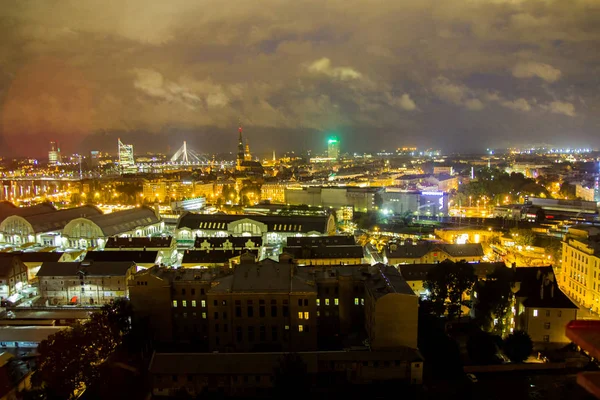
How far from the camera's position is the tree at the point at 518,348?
321 inches

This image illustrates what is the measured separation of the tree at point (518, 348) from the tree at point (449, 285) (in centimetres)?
197

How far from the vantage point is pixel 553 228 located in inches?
749

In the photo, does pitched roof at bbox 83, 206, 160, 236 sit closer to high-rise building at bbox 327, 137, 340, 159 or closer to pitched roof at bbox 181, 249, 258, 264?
pitched roof at bbox 181, 249, 258, 264

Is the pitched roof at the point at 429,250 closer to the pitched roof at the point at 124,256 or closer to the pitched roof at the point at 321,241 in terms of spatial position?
the pitched roof at the point at 321,241

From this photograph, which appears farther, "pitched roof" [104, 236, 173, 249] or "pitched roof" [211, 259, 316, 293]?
"pitched roof" [104, 236, 173, 249]

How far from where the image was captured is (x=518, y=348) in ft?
26.8

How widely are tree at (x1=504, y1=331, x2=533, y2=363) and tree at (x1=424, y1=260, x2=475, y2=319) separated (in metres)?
1.97

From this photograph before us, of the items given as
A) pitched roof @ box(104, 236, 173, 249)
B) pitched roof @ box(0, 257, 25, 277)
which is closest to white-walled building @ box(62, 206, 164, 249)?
pitched roof @ box(104, 236, 173, 249)

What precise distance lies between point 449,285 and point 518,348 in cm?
238

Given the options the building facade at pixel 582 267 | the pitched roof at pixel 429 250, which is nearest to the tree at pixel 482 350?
the building facade at pixel 582 267

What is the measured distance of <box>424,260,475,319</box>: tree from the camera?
10.3 m

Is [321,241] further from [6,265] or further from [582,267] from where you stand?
[6,265]

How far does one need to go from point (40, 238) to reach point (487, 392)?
17.4 meters

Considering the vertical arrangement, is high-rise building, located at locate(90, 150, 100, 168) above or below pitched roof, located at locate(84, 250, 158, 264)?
above
